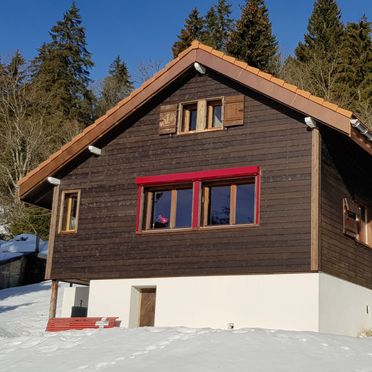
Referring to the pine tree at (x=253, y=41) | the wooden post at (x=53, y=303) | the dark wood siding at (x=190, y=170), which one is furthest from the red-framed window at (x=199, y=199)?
the pine tree at (x=253, y=41)

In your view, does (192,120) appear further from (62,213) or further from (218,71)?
(62,213)

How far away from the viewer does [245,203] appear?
622 inches

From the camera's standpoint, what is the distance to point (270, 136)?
51.8 feet

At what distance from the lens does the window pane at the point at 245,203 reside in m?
15.6

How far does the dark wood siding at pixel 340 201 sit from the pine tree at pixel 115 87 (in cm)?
3666

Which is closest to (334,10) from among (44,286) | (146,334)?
(44,286)

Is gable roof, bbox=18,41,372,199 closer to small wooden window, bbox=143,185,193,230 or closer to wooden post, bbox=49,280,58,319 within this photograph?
small wooden window, bbox=143,185,193,230

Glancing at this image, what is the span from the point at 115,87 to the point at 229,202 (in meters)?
41.7

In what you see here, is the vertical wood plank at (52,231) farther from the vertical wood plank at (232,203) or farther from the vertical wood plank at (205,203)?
the vertical wood plank at (232,203)

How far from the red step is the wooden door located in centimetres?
69

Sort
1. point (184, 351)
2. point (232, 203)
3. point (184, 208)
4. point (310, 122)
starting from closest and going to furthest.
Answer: point (184, 351) < point (310, 122) < point (232, 203) < point (184, 208)

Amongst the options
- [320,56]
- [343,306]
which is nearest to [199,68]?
[343,306]

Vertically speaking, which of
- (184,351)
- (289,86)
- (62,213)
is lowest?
(184,351)

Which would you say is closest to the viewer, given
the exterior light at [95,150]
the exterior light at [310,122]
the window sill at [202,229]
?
the exterior light at [310,122]
